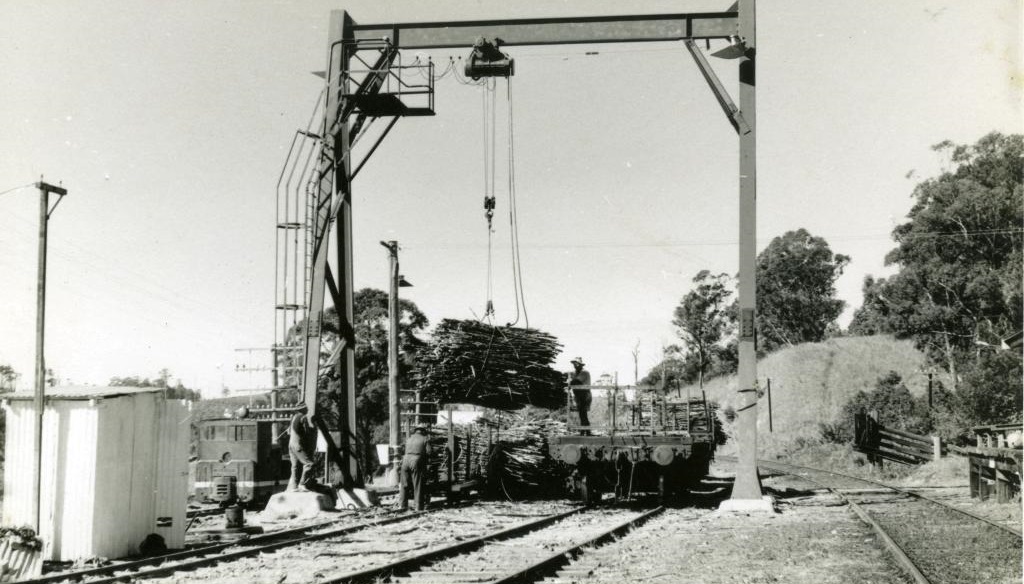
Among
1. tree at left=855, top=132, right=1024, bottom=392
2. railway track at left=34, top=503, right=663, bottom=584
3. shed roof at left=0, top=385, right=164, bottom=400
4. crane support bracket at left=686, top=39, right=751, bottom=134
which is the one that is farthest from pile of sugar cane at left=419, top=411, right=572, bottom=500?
tree at left=855, top=132, right=1024, bottom=392

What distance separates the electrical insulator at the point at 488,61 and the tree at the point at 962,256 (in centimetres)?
2399

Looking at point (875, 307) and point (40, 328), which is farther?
point (875, 307)

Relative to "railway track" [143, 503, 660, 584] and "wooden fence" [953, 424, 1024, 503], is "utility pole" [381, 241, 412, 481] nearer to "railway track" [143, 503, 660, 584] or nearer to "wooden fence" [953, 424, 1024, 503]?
"railway track" [143, 503, 660, 584]

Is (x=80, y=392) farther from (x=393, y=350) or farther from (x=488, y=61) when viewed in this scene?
(x=393, y=350)

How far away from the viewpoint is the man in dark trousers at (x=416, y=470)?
15.3 meters

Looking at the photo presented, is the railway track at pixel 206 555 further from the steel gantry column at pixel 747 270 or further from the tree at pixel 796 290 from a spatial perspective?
the tree at pixel 796 290

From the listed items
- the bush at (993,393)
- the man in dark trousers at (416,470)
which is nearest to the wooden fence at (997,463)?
the bush at (993,393)

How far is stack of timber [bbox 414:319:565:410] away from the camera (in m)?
17.0

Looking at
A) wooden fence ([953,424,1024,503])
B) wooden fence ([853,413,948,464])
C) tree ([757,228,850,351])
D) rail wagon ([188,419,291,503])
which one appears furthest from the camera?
tree ([757,228,850,351])

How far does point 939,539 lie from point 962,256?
3131 centimetres

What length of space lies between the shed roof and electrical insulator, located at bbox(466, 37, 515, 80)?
804 centimetres

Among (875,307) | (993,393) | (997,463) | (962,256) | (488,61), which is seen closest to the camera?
(997,463)

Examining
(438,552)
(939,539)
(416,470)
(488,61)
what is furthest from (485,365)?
(939,539)

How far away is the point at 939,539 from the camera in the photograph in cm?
1096
